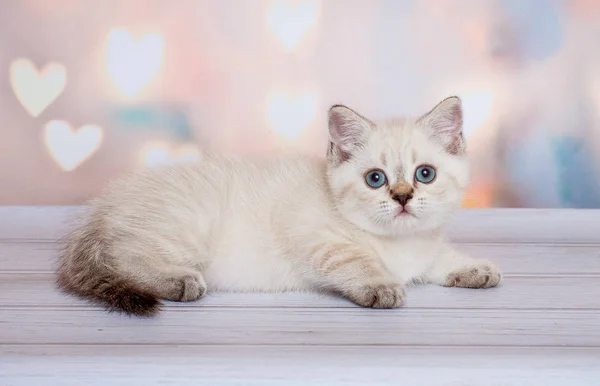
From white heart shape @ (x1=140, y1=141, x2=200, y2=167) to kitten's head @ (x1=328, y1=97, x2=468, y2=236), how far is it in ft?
4.51

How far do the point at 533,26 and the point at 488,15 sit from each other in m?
0.22

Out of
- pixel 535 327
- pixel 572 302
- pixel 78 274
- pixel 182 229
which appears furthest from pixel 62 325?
pixel 572 302

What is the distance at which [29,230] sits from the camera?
3.52m

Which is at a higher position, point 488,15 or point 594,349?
point 488,15

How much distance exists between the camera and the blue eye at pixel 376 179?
7.61 ft

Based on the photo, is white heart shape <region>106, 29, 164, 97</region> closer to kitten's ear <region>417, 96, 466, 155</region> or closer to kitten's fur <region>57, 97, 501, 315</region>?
kitten's fur <region>57, 97, 501, 315</region>

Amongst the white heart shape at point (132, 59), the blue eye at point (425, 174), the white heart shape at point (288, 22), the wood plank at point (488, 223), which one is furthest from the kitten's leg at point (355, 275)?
the white heart shape at point (132, 59)

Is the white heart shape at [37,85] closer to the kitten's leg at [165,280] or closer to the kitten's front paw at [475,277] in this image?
the kitten's leg at [165,280]

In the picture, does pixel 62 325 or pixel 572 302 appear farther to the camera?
pixel 572 302

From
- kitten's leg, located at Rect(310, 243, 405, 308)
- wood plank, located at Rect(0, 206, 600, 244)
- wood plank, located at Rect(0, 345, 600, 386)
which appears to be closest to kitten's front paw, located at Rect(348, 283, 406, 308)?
kitten's leg, located at Rect(310, 243, 405, 308)

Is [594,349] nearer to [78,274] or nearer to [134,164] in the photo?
[78,274]

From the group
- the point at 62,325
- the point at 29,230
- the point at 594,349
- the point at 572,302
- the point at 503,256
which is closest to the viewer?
the point at 594,349

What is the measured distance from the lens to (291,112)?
3723mm

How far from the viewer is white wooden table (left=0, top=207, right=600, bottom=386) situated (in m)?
1.78
